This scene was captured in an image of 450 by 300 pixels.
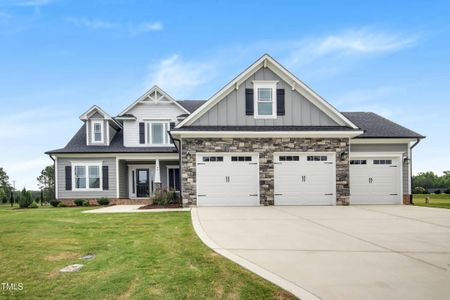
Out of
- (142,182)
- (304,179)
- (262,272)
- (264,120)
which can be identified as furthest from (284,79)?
(142,182)

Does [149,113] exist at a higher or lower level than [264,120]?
higher

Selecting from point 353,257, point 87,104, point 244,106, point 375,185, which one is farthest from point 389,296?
point 87,104

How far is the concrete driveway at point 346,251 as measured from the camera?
4035 millimetres

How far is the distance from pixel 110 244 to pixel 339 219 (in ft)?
24.7

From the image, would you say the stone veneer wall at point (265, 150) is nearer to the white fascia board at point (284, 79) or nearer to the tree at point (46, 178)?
the white fascia board at point (284, 79)

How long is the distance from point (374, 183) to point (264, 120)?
6912mm

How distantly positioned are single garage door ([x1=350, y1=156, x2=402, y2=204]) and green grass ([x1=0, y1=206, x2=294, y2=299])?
35.5 feet

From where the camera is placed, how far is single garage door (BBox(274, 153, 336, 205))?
558 inches

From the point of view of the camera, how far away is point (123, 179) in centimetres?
2027

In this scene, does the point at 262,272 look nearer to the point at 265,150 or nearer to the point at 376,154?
the point at 265,150

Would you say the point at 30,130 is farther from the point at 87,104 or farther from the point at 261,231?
the point at 261,231

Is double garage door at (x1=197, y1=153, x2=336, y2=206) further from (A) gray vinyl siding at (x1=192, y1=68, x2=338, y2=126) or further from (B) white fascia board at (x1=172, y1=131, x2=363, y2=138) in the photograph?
(A) gray vinyl siding at (x1=192, y1=68, x2=338, y2=126)

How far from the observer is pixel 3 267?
495 cm

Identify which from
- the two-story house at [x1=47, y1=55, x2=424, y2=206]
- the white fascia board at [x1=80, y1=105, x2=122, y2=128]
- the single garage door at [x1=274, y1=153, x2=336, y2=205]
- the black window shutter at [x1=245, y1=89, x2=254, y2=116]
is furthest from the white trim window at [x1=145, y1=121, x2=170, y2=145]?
the single garage door at [x1=274, y1=153, x2=336, y2=205]
